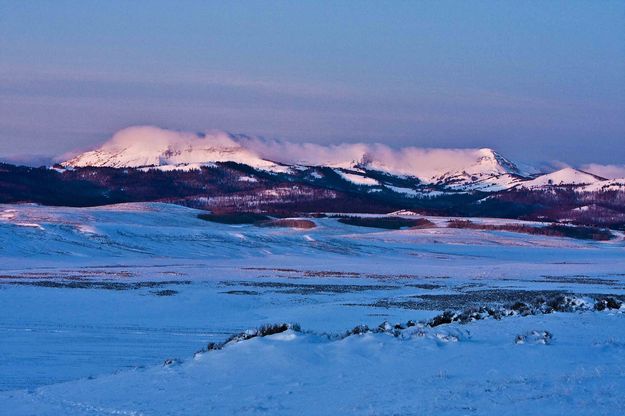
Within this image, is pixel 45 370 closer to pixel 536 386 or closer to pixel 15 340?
pixel 15 340

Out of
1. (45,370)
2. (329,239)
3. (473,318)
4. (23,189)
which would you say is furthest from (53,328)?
(23,189)

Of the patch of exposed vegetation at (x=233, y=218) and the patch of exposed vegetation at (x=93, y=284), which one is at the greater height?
the patch of exposed vegetation at (x=93, y=284)

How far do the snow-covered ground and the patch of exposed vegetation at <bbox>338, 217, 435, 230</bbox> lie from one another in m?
40.5

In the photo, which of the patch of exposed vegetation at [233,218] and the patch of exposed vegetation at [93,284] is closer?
the patch of exposed vegetation at [93,284]

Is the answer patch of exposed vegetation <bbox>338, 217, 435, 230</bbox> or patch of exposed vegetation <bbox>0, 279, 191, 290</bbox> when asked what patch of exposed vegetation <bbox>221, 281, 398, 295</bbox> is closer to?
patch of exposed vegetation <bbox>0, 279, 191, 290</bbox>

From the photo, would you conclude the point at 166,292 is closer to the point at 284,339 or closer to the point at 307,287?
the point at 307,287

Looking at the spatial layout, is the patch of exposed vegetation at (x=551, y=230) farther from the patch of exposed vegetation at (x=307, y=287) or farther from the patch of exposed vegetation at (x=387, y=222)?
the patch of exposed vegetation at (x=307, y=287)

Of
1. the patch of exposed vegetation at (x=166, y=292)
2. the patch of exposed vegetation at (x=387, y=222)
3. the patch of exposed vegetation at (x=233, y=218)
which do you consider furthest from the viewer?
the patch of exposed vegetation at (x=387, y=222)

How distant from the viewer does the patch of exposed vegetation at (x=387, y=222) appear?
108438 mm

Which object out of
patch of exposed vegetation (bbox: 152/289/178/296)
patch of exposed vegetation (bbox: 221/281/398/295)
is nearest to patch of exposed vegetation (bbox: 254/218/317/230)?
patch of exposed vegetation (bbox: 221/281/398/295)

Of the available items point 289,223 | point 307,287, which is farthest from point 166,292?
point 289,223

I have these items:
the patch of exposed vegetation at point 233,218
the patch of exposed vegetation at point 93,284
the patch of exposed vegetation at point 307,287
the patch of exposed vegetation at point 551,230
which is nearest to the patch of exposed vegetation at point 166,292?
the patch of exposed vegetation at point 93,284

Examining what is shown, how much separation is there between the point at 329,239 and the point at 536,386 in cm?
6812

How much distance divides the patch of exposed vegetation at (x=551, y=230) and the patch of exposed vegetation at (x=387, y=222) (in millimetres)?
4444
